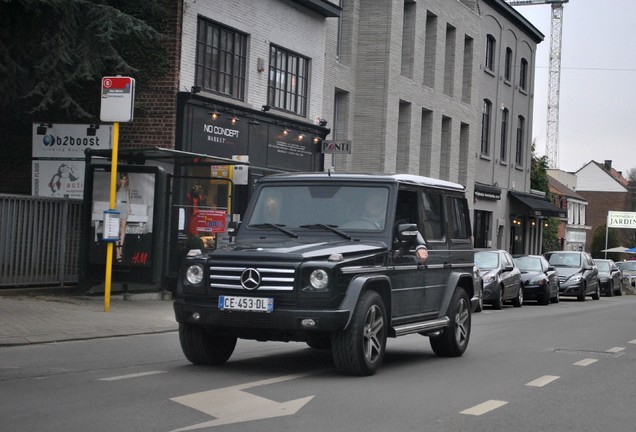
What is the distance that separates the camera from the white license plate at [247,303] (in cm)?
953

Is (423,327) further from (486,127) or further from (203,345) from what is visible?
(486,127)

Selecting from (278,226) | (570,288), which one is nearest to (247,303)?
(278,226)

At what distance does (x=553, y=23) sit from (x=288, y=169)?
82926mm

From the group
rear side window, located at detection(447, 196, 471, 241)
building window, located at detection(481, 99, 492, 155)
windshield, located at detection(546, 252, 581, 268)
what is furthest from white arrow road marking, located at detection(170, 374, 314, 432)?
building window, located at detection(481, 99, 492, 155)

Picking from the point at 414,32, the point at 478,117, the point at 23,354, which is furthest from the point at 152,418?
the point at 478,117

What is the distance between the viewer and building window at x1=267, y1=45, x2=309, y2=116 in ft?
84.3

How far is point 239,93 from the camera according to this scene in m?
24.2

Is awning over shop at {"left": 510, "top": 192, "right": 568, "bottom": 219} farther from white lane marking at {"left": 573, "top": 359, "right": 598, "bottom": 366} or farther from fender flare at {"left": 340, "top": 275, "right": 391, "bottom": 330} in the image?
fender flare at {"left": 340, "top": 275, "right": 391, "bottom": 330}

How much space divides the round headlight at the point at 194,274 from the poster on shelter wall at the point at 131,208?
8.11 metres

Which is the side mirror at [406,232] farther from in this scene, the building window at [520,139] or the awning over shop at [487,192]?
the building window at [520,139]

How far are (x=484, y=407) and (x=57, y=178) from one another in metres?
14.2

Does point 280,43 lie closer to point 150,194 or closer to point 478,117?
point 150,194

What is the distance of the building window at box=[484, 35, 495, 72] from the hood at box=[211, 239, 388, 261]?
1361 inches

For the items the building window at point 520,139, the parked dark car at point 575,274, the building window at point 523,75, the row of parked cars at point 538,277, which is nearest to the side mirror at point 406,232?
the row of parked cars at point 538,277
